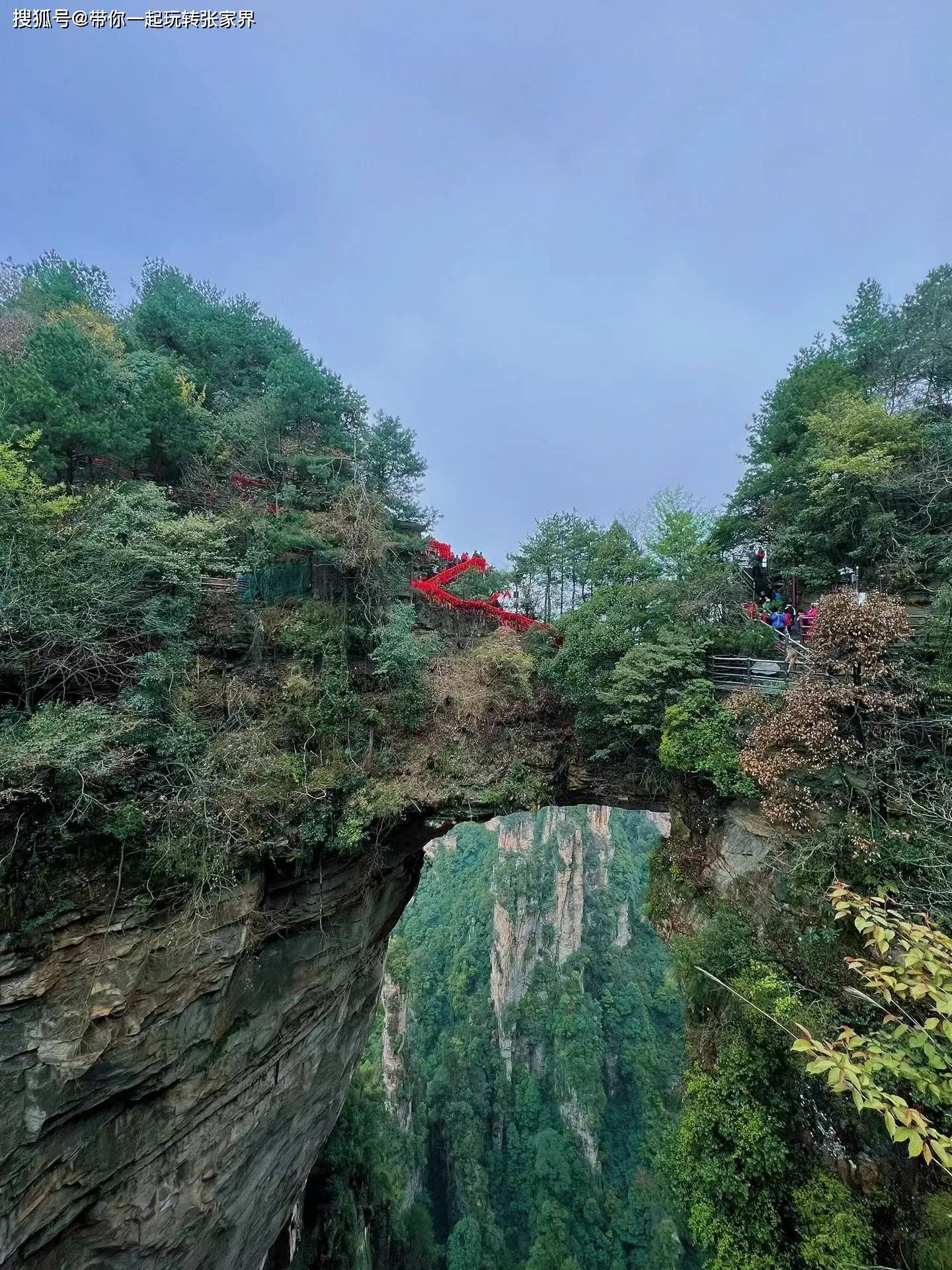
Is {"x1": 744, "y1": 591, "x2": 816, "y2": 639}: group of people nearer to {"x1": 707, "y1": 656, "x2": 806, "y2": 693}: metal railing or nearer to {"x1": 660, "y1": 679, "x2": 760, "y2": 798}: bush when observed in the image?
{"x1": 707, "y1": 656, "x2": 806, "y2": 693}: metal railing

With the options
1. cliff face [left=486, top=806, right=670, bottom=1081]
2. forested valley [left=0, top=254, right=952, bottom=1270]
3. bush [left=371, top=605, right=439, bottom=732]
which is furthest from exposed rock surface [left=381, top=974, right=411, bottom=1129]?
bush [left=371, top=605, right=439, bottom=732]

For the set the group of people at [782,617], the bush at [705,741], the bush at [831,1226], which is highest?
the group of people at [782,617]

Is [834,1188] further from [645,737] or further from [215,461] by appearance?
[215,461]

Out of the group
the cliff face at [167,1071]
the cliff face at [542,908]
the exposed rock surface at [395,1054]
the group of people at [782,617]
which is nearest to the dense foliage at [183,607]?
the cliff face at [167,1071]

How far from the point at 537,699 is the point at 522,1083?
33.0 m

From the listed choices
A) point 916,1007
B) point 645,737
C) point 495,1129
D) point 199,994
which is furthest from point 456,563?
point 495,1129

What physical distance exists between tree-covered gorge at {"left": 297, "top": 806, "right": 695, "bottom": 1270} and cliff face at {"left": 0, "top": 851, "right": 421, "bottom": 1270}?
7.33m

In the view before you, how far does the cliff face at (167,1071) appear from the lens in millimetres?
5086

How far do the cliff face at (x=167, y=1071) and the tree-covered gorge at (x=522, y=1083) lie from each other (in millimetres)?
7329

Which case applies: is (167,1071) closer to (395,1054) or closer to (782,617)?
(782,617)

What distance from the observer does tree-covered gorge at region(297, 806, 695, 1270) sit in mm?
16047

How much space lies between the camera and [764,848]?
21.1ft

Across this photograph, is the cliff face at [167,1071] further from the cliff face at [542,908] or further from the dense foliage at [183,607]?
the cliff face at [542,908]

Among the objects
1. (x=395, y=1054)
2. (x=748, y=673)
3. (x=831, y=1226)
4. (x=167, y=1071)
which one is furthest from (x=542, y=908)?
(x=831, y=1226)
